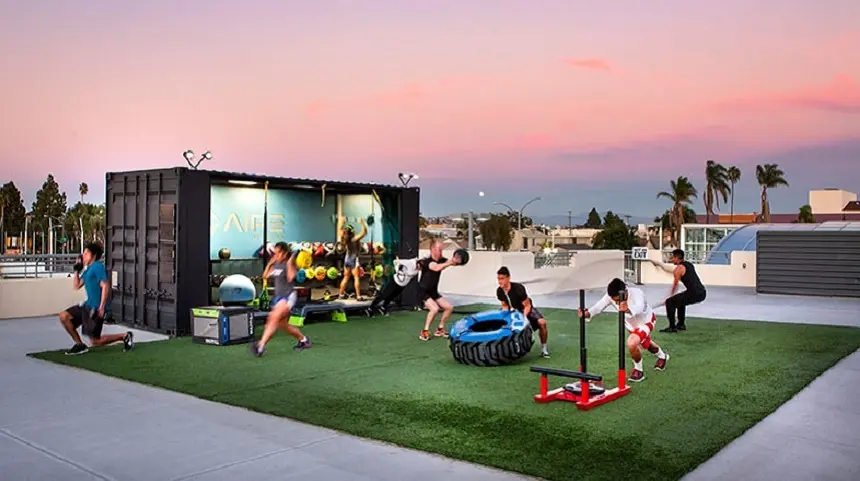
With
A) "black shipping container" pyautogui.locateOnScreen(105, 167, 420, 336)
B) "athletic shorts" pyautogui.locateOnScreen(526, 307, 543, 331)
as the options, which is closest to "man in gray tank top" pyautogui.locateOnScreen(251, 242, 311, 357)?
"black shipping container" pyautogui.locateOnScreen(105, 167, 420, 336)

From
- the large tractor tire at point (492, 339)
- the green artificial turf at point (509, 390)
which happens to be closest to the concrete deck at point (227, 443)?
the green artificial turf at point (509, 390)

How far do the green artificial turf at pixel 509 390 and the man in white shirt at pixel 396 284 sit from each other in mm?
2940

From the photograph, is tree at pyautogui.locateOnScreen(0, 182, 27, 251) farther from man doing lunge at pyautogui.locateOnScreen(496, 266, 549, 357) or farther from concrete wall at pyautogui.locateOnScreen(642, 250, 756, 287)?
man doing lunge at pyautogui.locateOnScreen(496, 266, 549, 357)

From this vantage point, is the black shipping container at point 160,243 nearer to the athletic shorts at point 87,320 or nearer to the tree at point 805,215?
the athletic shorts at point 87,320

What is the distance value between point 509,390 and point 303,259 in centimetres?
863

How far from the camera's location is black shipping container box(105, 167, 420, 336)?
558 inches

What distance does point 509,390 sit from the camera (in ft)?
29.2

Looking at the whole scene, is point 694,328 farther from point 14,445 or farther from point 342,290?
point 14,445

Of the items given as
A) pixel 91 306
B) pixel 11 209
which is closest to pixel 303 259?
pixel 91 306

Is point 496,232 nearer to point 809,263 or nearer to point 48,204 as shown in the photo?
point 809,263

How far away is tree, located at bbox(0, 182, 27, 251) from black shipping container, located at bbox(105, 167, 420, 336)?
93.3m

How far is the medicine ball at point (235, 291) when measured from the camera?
613 inches

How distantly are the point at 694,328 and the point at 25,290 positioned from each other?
14627 mm

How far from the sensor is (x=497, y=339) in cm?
1041
